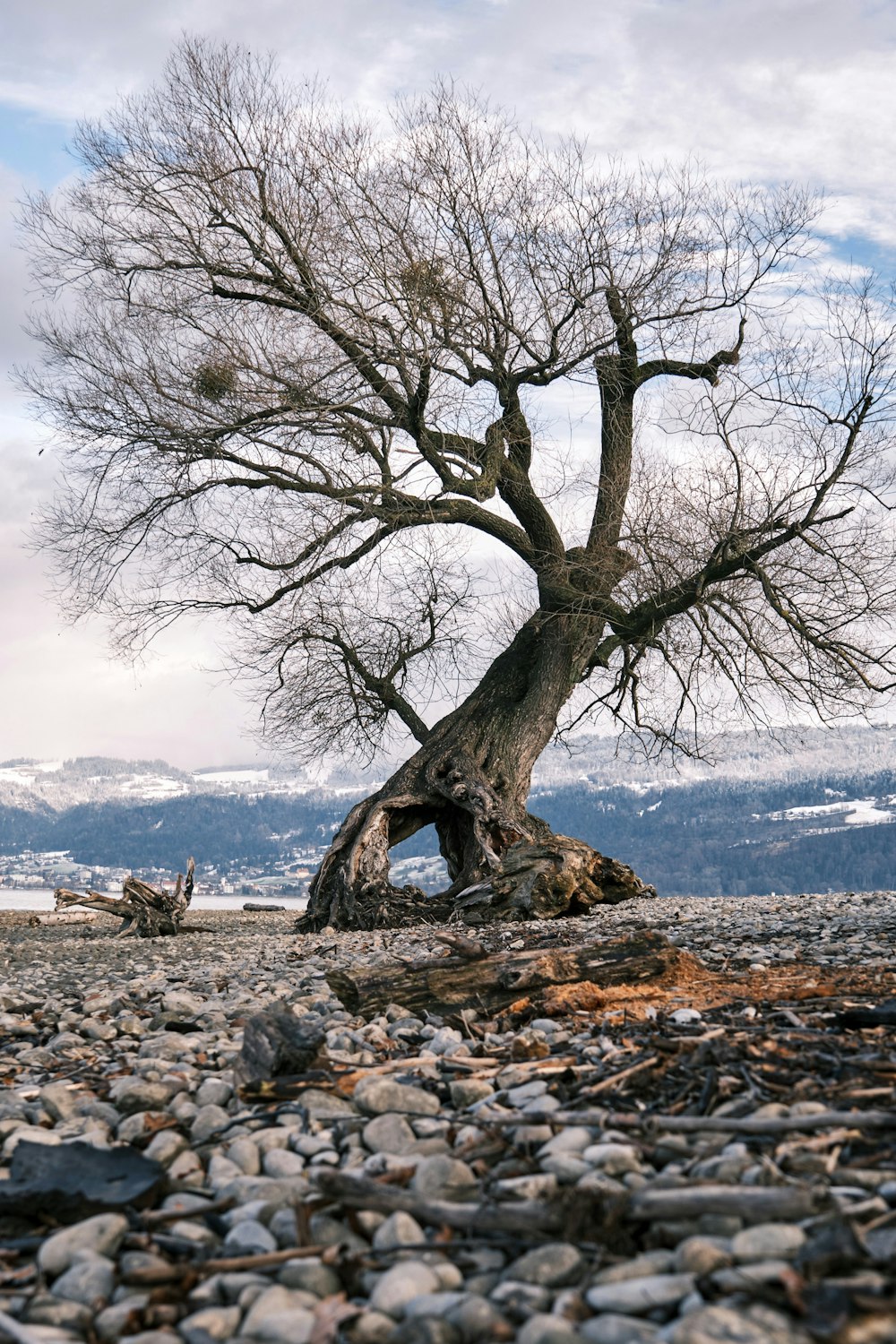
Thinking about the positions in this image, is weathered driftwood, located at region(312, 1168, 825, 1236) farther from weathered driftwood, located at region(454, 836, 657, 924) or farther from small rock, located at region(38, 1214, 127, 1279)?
weathered driftwood, located at region(454, 836, 657, 924)

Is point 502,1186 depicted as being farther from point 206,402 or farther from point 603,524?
point 603,524

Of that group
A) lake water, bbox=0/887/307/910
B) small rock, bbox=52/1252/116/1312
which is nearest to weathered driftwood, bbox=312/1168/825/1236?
small rock, bbox=52/1252/116/1312

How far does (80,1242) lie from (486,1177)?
1.10 metres

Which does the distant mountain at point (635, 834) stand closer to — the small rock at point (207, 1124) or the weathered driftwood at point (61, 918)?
the weathered driftwood at point (61, 918)

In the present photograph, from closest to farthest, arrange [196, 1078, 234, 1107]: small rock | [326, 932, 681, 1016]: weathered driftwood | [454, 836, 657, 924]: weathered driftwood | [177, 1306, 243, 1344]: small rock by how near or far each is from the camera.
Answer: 1. [177, 1306, 243, 1344]: small rock
2. [196, 1078, 234, 1107]: small rock
3. [326, 932, 681, 1016]: weathered driftwood
4. [454, 836, 657, 924]: weathered driftwood

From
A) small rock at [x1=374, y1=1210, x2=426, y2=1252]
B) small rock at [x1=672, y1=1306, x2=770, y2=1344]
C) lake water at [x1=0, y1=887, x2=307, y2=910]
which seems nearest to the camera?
small rock at [x1=672, y1=1306, x2=770, y2=1344]


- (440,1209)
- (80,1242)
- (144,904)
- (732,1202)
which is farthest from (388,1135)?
(144,904)

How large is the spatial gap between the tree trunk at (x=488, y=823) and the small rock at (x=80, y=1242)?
9569 mm

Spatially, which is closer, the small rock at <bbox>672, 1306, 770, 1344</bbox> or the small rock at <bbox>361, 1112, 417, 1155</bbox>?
the small rock at <bbox>672, 1306, 770, 1344</bbox>

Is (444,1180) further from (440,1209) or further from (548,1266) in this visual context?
(548,1266)

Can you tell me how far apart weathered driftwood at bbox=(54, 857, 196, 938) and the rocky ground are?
10251mm

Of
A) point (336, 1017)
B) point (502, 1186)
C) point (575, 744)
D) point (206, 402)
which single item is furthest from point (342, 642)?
point (502, 1186)

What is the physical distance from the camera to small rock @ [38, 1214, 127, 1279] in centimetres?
252

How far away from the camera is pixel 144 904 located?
1532 centimetres
